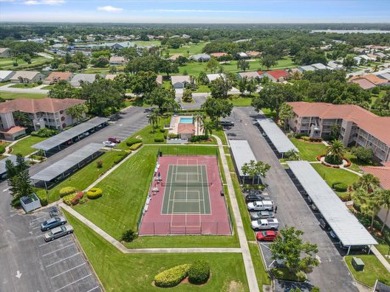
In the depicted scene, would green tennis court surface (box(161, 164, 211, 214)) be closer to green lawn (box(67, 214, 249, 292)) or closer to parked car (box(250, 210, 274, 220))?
parked car (box(250, 210, 274, 220))

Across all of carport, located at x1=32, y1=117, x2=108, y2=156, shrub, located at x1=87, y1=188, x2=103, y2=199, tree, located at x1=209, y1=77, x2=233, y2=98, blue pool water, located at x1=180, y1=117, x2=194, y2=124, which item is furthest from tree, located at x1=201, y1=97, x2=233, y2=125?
shrub, located at x1=87, y1=188, x2=103, y2=199

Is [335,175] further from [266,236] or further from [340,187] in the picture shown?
[266,236]

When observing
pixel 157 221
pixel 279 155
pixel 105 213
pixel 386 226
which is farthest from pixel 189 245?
pixel 279 155

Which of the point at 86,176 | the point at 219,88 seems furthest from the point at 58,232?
the point at 219,88

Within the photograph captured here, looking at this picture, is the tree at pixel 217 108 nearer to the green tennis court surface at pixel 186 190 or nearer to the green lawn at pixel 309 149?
the green lawn at pixel 309 149

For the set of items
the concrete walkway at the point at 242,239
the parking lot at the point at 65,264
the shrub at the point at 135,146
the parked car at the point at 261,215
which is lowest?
the concrete walkway at the point at 242,239

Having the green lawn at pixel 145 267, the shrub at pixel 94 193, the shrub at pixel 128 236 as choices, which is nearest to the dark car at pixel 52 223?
the green lawn at pixel 145 267

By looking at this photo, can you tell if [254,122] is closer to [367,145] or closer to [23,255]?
[367,145]
